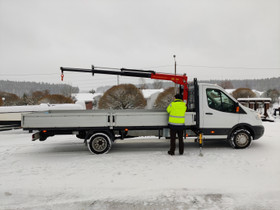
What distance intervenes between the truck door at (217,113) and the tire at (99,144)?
3.20 m

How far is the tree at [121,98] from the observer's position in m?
32.3

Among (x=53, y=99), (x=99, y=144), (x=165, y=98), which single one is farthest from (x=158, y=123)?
(x=53, y=99)

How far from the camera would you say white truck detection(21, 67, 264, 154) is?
6.28 metres

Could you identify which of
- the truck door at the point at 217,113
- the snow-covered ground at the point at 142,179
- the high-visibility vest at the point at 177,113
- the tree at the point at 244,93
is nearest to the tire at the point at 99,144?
the snow-covered ground at the point at 142,179

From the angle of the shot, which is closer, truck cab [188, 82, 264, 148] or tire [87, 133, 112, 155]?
tire [87, 133, 112, 155]

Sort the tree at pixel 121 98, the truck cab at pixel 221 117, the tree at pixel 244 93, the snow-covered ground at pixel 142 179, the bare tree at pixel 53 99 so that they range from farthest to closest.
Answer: the tree at pixel 244 93 < the bare tree at pixel 53 99 < the tree at pixel 121 98 < the truck cab at pixel 221 117 < the snow-covered ground at pixel 142 179

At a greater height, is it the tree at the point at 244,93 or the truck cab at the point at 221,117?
the tree at the point at 244,93

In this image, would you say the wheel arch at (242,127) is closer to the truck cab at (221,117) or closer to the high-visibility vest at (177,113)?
the truck cab at (221,117)

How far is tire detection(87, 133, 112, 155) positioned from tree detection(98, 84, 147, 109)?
25.8 metres


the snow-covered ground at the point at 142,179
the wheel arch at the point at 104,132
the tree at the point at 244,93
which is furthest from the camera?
the tree at the point at 244,93

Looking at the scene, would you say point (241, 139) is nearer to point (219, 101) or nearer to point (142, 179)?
point (219, 101)

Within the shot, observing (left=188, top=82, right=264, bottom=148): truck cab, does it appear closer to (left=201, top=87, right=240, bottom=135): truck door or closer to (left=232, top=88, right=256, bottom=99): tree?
(left=201, top=87, right=240, bottom=135): truck door

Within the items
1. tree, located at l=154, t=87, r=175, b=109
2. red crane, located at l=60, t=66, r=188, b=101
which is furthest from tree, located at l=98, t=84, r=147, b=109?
red crane, located at l=60, t=66, r=188, b=101

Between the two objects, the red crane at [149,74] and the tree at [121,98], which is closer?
the red crane at [149,74]
